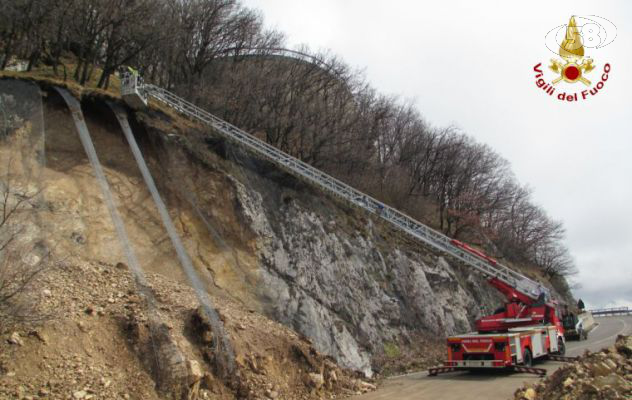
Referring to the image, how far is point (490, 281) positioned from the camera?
73.8ft

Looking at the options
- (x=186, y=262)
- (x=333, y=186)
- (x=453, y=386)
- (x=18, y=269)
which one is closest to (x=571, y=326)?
(x=333, y=186)

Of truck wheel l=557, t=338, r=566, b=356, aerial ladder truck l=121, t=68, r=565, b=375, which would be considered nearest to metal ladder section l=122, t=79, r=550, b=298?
aerial ladder truck l=121, t=68, r=565, b=375

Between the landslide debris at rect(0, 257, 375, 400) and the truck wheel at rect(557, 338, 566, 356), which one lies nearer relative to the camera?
the landslide debris at rect(0, 257, 375, 400)

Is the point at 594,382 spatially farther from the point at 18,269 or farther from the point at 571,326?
the point at 571,326

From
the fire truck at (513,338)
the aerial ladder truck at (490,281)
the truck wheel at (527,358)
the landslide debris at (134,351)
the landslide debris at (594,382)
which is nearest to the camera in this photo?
the landslide debris at (594,382)

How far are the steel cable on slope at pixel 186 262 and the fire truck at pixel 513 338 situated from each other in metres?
8.01

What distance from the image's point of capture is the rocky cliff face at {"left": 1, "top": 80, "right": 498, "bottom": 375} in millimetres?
15695

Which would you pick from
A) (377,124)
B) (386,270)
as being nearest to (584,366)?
(386,270)

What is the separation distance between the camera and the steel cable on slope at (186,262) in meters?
11.8

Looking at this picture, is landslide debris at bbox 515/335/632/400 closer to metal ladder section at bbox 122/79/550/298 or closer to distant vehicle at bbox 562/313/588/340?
metal ladder section at bbox 122/79/550/298

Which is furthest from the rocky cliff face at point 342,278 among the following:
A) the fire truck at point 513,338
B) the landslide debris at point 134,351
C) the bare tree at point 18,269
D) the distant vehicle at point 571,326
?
the bare tree at point 18,269

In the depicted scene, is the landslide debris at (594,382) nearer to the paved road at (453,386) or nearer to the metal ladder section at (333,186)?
the paved road at (453,386)

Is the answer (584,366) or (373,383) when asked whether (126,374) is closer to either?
(373,383)

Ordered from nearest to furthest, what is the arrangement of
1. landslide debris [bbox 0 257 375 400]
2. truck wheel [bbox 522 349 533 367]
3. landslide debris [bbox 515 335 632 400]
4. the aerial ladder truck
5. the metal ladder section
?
1. landslide debris [bbox 515 335 632 400]
2. landslide debris [bbox 0 257 375 400]
3. the aerial ladder truck
4. truck wheel [bbox 522 349 533 367]
5. the metal ladder section
